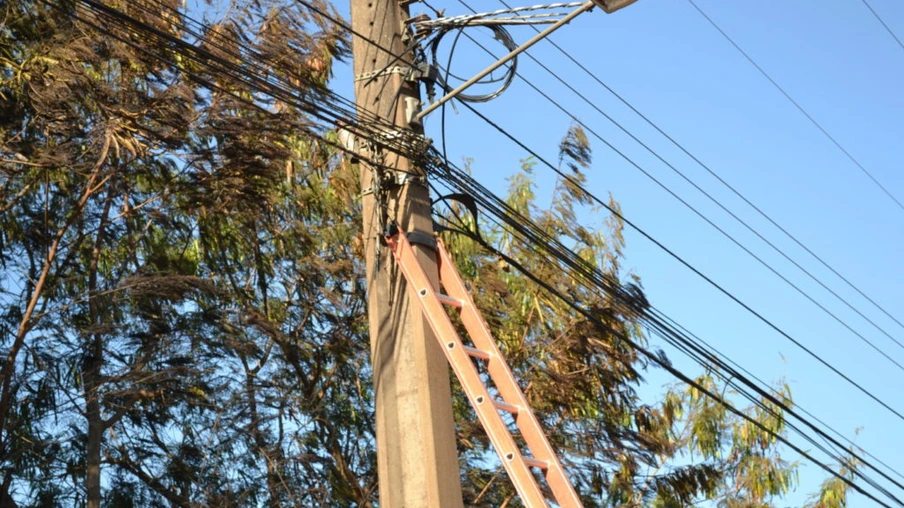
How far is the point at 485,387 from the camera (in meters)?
7.54

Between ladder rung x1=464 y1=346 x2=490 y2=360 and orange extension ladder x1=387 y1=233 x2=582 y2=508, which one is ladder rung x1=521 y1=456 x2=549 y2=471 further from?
ladder rung x1=464 y1=346 x2=490 y2=360

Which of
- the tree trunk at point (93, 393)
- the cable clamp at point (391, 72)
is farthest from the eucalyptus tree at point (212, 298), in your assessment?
the cable clamp at point (391, 72)

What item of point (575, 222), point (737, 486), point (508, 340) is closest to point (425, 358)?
point (508, 340)

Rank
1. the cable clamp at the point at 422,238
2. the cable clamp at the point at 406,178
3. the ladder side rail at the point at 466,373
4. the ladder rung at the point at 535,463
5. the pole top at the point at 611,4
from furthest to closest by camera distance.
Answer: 1. the cable clamp at the point at 406,178
2. the cable clamp at the point at 422,238
3. the pole top at the point at 611,4
4. the ladder rung at the point at 535,463
5. the ladder side rail at the point at 466,373

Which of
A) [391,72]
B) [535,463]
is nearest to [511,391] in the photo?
[535,463]

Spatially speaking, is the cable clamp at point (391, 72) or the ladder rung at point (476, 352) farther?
the cable clamp at point (391, 72)

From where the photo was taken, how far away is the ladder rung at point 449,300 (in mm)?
7780

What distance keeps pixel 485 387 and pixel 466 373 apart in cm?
16

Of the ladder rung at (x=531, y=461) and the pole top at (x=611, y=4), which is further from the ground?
the pole top at (x=611, y=4)

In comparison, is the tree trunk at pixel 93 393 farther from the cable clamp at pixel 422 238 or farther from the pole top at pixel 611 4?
the pole top at pixel 611 4

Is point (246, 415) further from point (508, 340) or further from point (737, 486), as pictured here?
point (737, 486)

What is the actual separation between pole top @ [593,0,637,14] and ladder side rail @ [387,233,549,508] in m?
1.91

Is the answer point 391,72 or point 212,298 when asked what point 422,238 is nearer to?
point 391,72

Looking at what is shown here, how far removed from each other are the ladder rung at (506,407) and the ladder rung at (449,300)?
0.73 m
